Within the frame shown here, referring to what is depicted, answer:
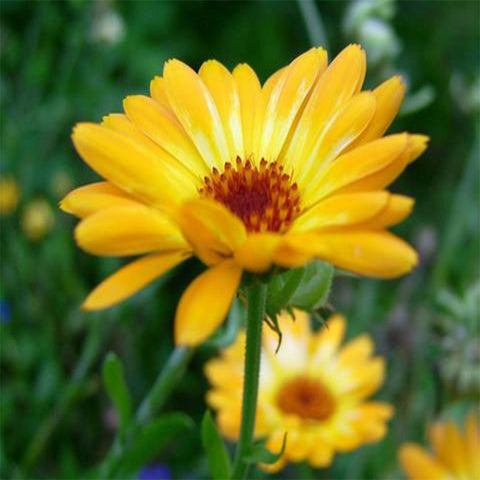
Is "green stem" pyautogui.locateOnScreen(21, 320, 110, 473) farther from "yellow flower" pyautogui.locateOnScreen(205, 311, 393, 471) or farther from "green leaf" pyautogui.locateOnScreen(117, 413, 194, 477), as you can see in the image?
"green leaf" pyautogui.locateOnScreen(117, 413, 194, 477)

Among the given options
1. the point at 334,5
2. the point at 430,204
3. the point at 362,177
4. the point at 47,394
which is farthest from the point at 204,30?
the point at 362,177

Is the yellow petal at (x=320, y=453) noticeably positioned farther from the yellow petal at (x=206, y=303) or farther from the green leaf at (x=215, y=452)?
the yellow petal at (x=206, y=303)

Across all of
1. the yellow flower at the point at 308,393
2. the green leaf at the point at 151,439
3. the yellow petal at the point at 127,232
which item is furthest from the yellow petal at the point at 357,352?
the yellow petal at the point at 127,232

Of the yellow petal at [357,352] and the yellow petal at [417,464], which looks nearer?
the yellow petal at [417,464]

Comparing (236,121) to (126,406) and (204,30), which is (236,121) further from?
(204,30)

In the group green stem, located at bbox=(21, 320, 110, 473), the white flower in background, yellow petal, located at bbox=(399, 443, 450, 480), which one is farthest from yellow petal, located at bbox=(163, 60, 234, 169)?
the white flower in background

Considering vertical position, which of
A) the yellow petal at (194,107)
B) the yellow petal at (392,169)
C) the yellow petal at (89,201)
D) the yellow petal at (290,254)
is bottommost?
the yellow petal at (290,254)
